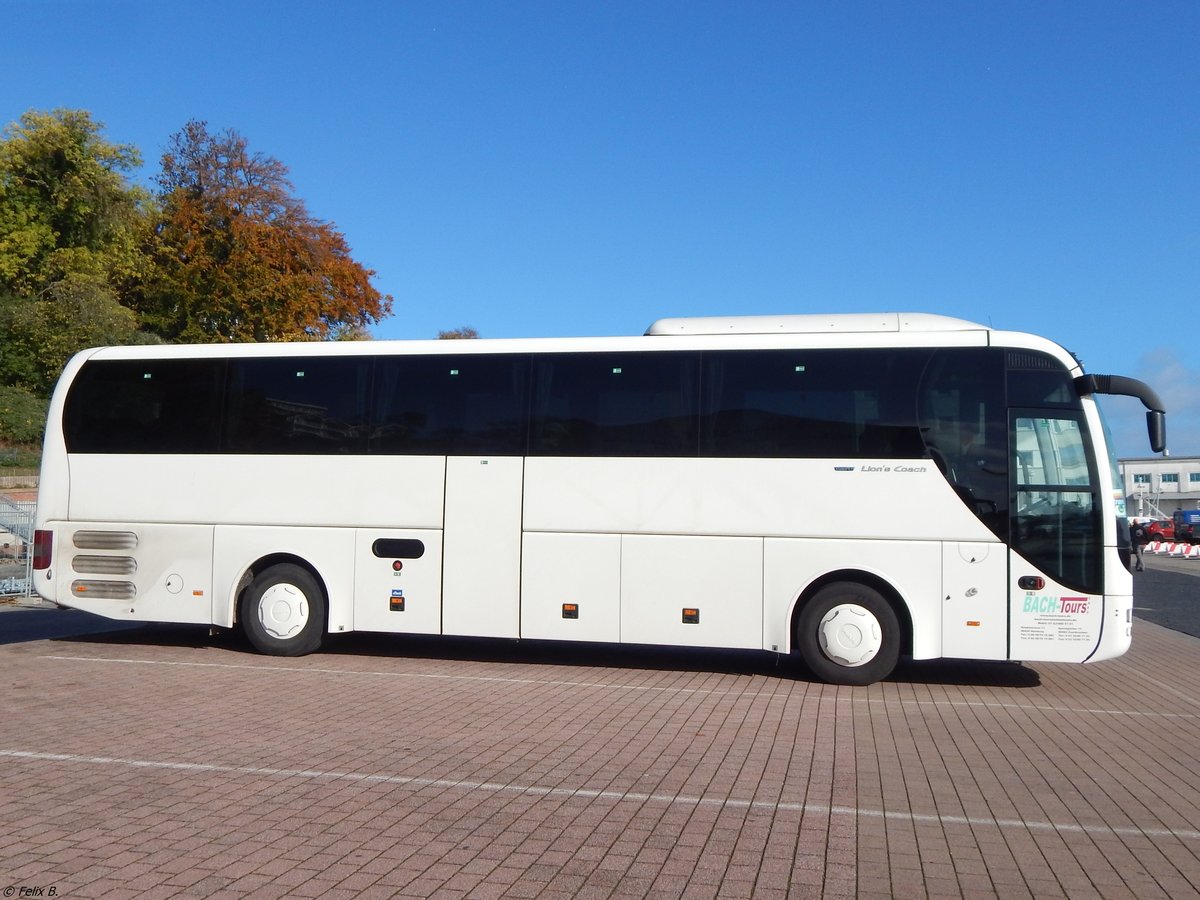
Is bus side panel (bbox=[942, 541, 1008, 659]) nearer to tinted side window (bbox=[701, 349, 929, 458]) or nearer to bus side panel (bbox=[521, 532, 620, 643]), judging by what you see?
tinted side window (bbox=[701, 349, 929, 458])

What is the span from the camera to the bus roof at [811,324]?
11219 millimetres

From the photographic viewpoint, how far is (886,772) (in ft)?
24.0

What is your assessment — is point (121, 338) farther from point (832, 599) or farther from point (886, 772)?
point (886, 772)

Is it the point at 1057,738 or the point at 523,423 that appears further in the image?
the point at 523,423

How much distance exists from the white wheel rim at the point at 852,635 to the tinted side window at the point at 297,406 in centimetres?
541

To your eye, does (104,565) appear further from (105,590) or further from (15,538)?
(15,538)

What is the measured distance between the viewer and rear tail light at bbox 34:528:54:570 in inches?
513

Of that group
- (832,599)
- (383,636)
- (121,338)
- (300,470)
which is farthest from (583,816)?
(121,338)

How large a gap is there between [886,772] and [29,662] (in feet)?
30.4

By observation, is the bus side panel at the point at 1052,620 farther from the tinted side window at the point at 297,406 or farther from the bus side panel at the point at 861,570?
the tinted side window at the point at 297,406

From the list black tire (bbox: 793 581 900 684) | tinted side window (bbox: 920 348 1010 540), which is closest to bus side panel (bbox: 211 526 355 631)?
black tire (bbox: 793 581 900 684)

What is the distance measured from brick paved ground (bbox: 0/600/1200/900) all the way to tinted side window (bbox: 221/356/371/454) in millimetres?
2488

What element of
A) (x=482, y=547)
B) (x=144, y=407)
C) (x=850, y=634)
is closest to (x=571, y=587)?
(x=482, y=547)

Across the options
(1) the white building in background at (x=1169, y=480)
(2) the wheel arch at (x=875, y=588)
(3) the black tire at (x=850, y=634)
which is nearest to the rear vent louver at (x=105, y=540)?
(2) the wheel arch at (x=875, y=588)
